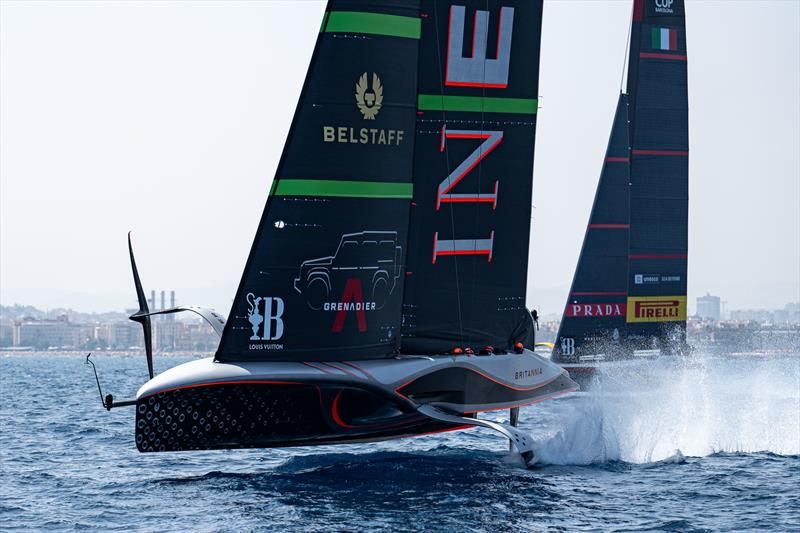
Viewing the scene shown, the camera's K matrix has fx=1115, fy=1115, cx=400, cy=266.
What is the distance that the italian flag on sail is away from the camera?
28.4m

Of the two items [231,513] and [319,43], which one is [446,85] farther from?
[231,513]

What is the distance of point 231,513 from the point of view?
39.8 ft

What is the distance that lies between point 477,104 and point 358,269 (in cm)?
317

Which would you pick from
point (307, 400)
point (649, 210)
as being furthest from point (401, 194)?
point (649, 210)

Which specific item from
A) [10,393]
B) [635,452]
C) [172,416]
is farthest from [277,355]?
[10,393]

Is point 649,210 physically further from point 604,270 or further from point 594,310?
point 594,310

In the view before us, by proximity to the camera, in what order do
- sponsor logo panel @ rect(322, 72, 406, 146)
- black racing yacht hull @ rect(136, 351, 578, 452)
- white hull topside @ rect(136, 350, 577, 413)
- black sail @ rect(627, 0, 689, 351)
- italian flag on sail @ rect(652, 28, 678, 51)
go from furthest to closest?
italian flag on sail @ rect(652, 28, 678, 51), black sail @ rect(627, 0, 689, 351), sponsor logo panel @ rect(322, 72, 406, 146), black racing yacht hull @ rect(136, 351, 578, 452), white hull topside @ rect(136, 350, 577, 413)

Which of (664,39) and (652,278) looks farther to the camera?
(652,278)

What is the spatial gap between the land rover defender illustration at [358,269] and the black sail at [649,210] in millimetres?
14349

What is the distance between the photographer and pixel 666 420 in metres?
20.1

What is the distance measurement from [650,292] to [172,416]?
1788 centimetres

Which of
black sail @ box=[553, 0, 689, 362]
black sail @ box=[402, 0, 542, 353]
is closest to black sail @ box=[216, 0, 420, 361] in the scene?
black sail @ box=[402, 0, 542, 353]

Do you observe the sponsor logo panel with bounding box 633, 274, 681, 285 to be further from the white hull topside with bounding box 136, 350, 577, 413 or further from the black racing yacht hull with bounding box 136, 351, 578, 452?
the black racing yacht hull with bounding box 136, 351, 578, 452

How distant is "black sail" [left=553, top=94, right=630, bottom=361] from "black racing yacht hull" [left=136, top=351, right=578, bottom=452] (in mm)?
13241
